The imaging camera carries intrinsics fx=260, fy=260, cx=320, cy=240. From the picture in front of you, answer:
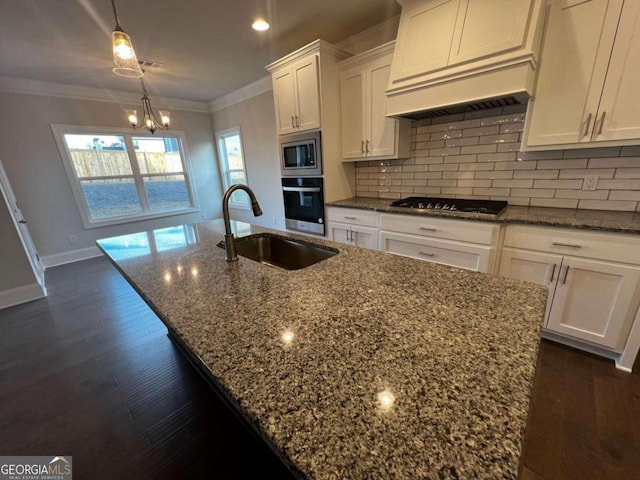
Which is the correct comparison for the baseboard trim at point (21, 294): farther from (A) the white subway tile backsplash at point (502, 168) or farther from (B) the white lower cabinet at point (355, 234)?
(A) the white subway tile backsplash at point (502, 168)

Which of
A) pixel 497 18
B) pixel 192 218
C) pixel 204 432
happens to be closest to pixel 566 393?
pixel 204 432

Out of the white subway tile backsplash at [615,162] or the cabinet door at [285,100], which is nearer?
the white subway tile backsplash at [615,162]

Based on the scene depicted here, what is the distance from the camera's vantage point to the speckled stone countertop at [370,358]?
38 centimetres

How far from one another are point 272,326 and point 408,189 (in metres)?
2.40

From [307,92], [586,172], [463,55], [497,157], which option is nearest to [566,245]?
[586,172]

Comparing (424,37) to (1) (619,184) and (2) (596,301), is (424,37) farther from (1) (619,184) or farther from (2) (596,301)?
(2) (596,301)

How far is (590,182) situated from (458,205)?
32.6 inches

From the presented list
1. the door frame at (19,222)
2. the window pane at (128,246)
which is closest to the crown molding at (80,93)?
the door frame at (19,222)

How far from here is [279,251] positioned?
167cm

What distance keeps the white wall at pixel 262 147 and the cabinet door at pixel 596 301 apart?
3.44 m

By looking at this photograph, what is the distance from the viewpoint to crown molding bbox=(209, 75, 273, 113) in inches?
150

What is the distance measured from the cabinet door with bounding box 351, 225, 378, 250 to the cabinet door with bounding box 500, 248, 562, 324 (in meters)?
1.00

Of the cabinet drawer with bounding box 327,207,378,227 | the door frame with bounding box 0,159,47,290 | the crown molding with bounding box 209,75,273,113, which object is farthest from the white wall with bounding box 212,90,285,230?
the door frame with bounding box 0,159,47,290

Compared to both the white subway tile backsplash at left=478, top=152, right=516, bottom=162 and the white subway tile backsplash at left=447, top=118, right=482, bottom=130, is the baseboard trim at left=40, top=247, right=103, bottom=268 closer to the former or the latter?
the white subway tile backsplash at left=447, top=118, right=482, bottom=130
